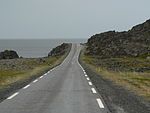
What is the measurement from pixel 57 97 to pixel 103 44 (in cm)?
11608

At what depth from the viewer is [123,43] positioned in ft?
414

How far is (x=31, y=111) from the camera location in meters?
12.8

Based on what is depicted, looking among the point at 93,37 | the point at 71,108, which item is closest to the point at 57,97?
the point at 71,108

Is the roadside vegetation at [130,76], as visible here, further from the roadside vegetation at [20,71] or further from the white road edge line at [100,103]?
the roadside vegetation at [20,71]

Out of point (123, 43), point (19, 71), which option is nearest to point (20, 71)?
point (19, 71)

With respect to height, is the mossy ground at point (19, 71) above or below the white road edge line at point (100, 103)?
below

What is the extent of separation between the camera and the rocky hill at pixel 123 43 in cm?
11690

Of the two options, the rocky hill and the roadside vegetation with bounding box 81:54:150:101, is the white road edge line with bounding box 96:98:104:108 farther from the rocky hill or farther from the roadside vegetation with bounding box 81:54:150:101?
the rocky hill

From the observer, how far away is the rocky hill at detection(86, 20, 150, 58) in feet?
384

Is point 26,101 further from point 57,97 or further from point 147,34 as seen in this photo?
point 147,34

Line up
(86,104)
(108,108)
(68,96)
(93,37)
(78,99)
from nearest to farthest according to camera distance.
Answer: (108,108) < (86,104) < (78,99) < (68,96) < (93,37)

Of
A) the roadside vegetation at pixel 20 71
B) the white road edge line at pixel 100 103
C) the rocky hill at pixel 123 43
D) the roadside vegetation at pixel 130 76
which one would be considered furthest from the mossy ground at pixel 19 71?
the rocky hill at pixel 123 43

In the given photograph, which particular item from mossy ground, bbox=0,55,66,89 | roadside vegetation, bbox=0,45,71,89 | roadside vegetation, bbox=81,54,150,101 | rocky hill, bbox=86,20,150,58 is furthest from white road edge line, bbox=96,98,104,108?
rocky hill, bbox=86,20,150,58

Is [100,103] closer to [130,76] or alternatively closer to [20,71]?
[130,76]
